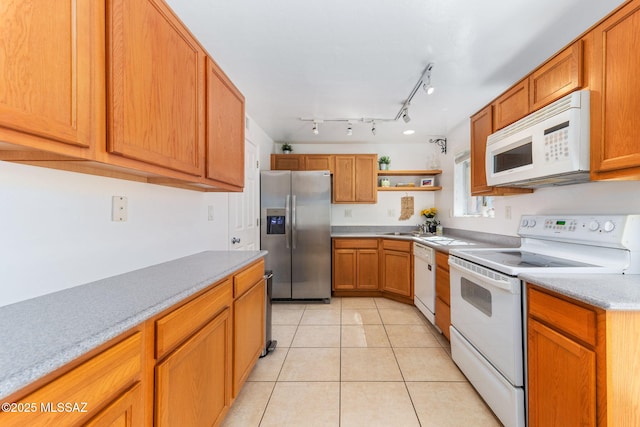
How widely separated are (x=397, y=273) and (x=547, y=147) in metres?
2.29

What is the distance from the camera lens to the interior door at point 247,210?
8.86ft

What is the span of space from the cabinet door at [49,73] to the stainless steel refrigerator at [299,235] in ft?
8.84

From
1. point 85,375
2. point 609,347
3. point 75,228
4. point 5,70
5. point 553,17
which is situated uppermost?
point 553,17

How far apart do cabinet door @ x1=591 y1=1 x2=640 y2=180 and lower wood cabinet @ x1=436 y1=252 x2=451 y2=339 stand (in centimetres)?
128

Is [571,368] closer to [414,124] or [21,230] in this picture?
[21,230]

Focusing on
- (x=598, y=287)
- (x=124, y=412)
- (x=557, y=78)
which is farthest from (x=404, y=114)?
(x=124, y=412)

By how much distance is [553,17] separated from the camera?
152 cm

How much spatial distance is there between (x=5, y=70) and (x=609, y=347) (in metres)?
2.06

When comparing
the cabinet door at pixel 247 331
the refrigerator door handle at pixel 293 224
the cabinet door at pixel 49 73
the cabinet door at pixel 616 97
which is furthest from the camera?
the refrigerator door handle at pixel 293 224

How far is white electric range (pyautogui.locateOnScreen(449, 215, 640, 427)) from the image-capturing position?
1375 millimetres

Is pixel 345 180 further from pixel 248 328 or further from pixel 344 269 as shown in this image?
pixel 248 328

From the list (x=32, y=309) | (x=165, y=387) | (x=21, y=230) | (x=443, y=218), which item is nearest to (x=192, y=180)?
(x=21, y=230)

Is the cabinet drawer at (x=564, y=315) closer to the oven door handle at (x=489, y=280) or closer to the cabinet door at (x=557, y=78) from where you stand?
the oven door handle at (x=489, y=280)

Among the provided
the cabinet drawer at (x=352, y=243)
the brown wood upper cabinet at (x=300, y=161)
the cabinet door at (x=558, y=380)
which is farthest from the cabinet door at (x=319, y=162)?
the cabinet door at (x=558, y=380)
